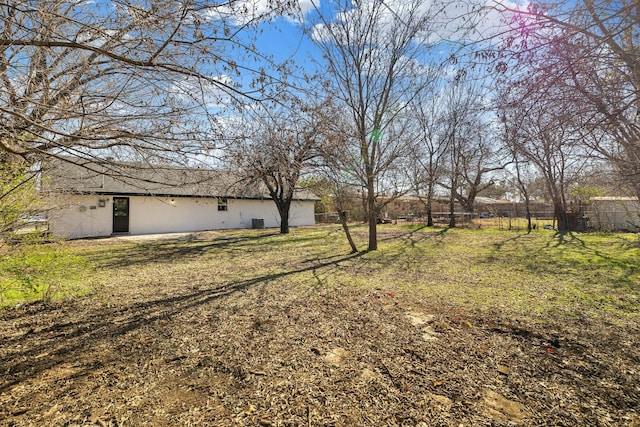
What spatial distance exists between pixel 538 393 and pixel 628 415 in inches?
19.6

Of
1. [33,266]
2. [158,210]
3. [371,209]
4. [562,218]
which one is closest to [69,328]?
[33,266]

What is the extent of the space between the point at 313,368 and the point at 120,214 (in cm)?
1683

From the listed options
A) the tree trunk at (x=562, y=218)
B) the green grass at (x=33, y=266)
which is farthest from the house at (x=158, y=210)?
the tree trunk at (x=562, y=218)

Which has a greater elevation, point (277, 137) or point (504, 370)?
point (277, 137)

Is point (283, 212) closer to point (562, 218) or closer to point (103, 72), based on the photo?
point (103, 72)

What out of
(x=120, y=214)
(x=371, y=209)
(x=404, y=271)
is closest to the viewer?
(x=404, y=271)

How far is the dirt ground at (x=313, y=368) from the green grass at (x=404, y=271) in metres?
0.65

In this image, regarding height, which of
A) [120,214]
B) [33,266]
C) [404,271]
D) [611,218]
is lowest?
[404,271]

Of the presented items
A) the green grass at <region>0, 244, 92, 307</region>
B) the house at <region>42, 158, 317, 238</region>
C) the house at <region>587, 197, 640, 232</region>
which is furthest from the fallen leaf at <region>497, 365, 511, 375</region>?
the house at <region>587, 197, 640, 232</region>

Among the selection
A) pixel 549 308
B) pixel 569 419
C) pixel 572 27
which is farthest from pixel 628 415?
pixel 572 27

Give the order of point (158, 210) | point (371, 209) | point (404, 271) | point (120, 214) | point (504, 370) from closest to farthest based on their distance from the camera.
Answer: point (504, 370) < point (404, 271) < point (371, 209) < point (120, 214) < point (158, 210)

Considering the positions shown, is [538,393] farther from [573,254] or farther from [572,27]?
[573,254]

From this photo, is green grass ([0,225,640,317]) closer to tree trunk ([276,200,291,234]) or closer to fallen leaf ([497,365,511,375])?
fallen leaf ([497,365,511,375])

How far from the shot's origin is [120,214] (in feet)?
52.1
